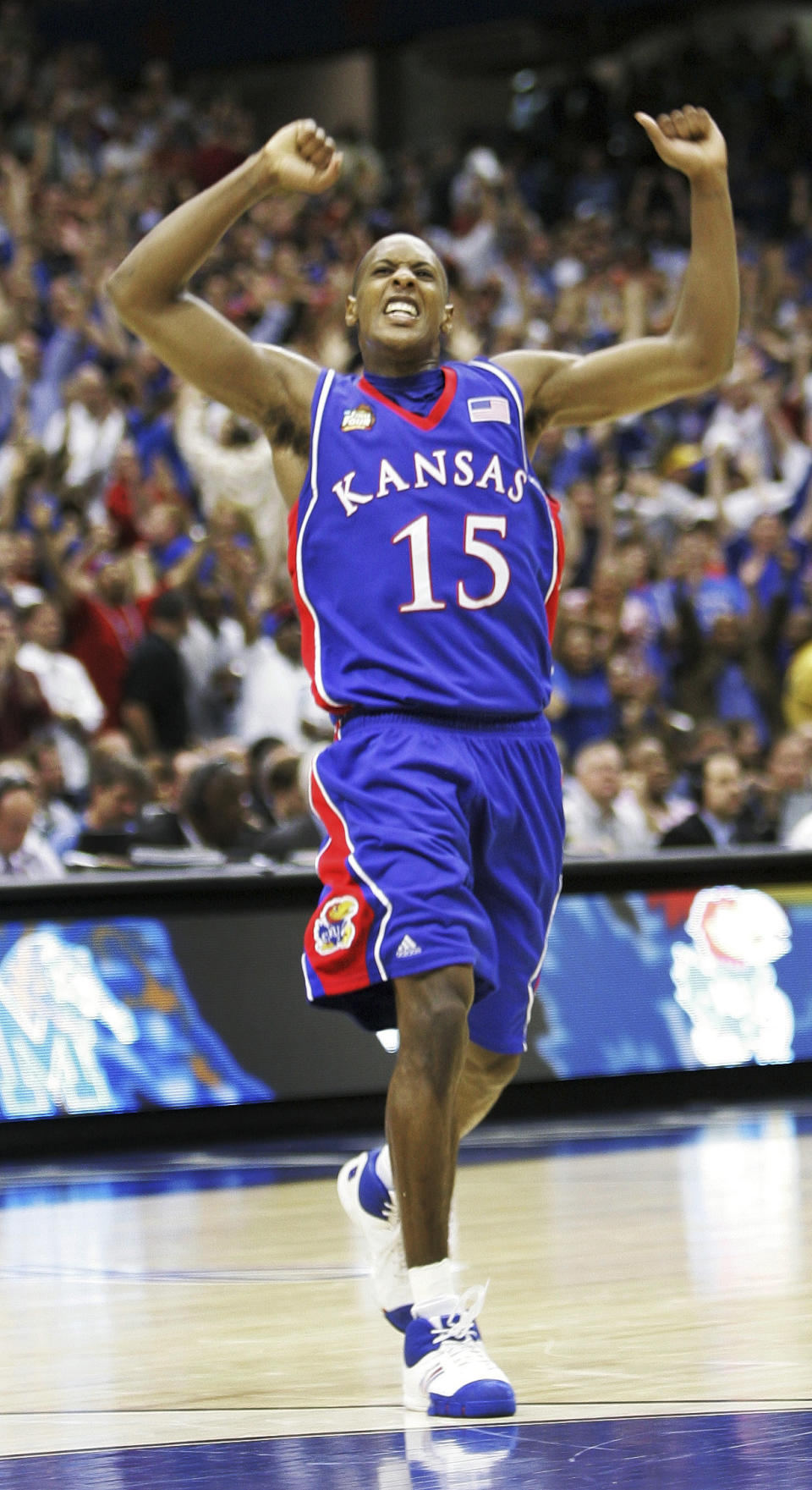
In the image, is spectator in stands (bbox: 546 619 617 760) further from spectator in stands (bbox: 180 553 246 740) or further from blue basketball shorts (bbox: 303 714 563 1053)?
blue basketball shorts (bbox: 303 714 563 1053)

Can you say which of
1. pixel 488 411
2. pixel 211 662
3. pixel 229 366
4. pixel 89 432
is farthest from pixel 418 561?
pixel 89 432

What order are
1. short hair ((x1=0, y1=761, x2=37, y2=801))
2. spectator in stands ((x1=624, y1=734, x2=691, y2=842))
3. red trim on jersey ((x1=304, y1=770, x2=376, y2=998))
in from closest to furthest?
red trim on jersey ((x1=304, y1=770, x2=376, y2=998))
short hair ((x1=0, y1=761, x2=37, y2=801))
spectator in stands ((x1=624, y1=734, x2=691, y2=842))

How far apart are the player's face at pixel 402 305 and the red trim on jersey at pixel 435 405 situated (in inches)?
2.4

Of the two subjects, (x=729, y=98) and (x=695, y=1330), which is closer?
(x=695, y=1330)

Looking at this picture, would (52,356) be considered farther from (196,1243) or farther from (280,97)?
(280,97)

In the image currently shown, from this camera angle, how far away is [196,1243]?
5.88m

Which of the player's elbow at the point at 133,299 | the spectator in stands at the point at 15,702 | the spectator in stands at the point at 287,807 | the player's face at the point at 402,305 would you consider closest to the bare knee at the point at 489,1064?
the player's face at the point at 402,305

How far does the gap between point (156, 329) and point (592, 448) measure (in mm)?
10775

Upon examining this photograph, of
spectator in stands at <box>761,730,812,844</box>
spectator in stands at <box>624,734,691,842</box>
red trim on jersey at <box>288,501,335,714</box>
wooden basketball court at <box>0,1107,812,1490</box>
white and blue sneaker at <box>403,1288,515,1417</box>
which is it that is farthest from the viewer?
spectator in stands at <box>624,734,691,842</box>

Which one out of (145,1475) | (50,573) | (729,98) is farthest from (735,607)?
(729,98)


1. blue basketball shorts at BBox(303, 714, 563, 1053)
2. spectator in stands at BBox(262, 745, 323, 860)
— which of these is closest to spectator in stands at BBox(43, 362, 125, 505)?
spectator in stands at BBox(262, 745, 323, 860)

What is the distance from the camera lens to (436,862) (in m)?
4.05

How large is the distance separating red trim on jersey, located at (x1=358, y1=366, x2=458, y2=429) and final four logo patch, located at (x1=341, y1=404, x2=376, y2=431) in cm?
4

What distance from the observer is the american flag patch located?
4.41 meters
